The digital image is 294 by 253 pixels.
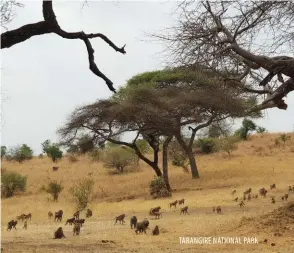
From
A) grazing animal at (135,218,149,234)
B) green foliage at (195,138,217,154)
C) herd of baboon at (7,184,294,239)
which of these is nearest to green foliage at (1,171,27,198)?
herd of baboon at (7,184,294,239)

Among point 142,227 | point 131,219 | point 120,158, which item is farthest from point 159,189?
point 120,158

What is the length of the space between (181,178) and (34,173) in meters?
13.1

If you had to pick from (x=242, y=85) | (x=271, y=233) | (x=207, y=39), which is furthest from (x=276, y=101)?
(x=271, y=233)

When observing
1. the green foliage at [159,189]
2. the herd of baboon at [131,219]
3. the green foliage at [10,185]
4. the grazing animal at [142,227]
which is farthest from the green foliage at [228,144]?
the grazing animal at [142,227]

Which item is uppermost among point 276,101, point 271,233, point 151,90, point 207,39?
point 151,90

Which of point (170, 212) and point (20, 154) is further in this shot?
point (20, 154)

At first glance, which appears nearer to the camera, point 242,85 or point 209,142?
point 242,85

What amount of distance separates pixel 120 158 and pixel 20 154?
19.5 m

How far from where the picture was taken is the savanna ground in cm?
808

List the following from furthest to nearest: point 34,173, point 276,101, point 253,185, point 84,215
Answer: point 34,173 < point 253,185 < point 84,215 < point 276,101

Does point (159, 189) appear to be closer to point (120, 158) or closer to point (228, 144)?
point (120, 158)

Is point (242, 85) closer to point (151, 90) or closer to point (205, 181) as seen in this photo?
point (151, 90)

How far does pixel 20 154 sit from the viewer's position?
2025 inches

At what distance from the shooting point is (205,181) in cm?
2448
